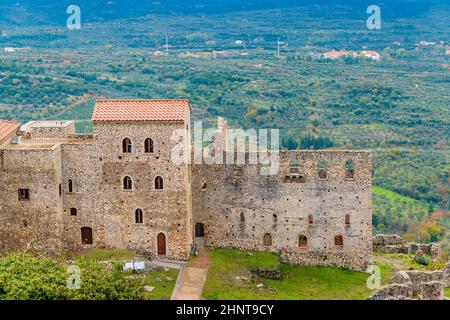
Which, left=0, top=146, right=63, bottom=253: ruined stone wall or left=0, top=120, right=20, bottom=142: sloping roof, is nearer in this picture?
left=0, top=146, right=63, bottom=253: ruined stone wall

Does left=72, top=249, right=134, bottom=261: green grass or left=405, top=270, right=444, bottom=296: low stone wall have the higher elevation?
left=72, top=249, right=134, bottom=261: green grass

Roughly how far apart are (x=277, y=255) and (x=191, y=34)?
351ft

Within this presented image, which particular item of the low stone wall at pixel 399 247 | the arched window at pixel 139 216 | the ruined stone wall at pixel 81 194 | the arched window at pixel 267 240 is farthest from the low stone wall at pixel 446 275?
the ruined stone wall at pixel 81 194

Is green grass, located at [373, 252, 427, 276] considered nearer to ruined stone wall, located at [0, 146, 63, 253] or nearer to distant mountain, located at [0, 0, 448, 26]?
ruined stone wall, located at [0, 146, 63, 253]

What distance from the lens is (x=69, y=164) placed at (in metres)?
51.3

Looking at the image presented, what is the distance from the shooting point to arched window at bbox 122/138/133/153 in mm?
50562

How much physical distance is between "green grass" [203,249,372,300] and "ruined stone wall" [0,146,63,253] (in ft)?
31.1

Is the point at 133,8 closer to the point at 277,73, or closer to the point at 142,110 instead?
the point at 277,73

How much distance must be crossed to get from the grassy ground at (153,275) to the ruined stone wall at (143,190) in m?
0.90

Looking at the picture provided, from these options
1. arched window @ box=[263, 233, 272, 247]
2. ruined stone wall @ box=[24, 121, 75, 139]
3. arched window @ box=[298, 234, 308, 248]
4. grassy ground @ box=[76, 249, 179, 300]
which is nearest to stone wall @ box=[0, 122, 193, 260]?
grassy ground @ box=[76, 249, 179, 300]

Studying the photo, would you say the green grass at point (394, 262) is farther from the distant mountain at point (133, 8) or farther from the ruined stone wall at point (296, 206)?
the distant mountain at point (133, 8)

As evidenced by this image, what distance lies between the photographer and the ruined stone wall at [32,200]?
1967 inches

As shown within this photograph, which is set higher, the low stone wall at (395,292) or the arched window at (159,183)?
the arched window at (159,183)

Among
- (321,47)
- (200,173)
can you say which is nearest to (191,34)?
(321,47)
